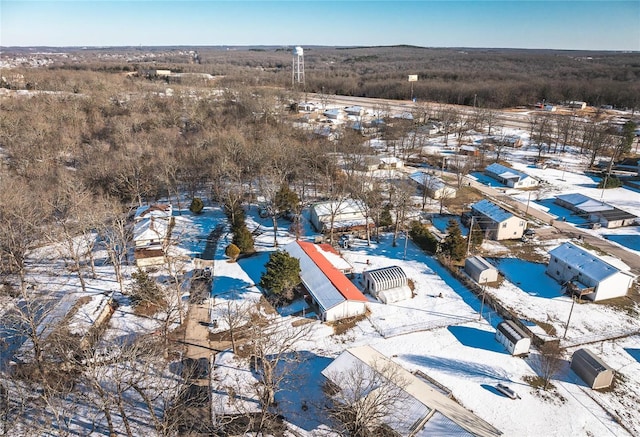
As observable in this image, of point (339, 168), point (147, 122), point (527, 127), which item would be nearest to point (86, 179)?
point (147, 122)

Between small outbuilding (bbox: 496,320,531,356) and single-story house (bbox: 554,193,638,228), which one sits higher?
single-story house (bbox: 554,193,638,228)

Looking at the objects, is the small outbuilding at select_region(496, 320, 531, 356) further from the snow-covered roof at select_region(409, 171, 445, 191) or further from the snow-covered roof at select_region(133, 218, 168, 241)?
the snow-covered roof at select_region(133, 218, 168, 241)

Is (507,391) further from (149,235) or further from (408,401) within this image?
(149,235)

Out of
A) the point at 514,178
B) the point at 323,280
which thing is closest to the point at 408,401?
the point at 323,280

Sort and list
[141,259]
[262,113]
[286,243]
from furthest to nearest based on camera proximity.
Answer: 1. [262,113]
2. [286,243]
3. [141,259]

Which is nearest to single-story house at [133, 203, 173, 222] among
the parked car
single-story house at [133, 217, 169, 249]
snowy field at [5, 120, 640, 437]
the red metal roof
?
single-story house at [133, 217, 169, 249]

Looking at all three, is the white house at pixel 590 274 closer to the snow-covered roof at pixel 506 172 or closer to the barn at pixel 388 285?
the barn at pixel 388 285

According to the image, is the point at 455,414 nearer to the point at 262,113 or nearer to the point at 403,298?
the point at 403,298
